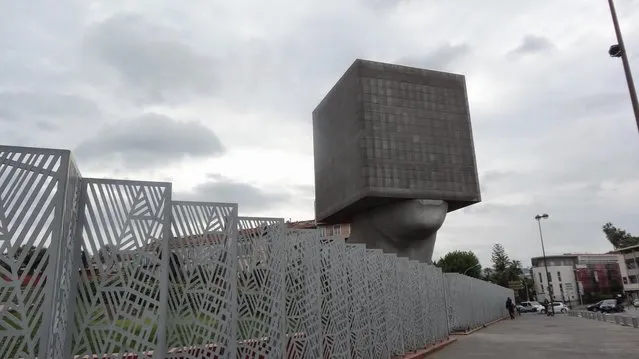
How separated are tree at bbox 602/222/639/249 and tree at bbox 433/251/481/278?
32.2 m

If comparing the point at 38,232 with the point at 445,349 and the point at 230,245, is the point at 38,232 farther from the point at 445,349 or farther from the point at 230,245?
the point at 445,349

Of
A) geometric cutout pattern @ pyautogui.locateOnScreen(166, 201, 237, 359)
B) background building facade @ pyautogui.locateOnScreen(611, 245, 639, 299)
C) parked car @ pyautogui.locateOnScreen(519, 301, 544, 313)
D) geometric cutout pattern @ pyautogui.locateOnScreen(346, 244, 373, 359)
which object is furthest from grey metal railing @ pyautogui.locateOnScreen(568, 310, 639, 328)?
background building facade @ pyautogui.locateOnScreen(611, 245, 639, 299)

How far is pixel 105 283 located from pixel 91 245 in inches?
21.4

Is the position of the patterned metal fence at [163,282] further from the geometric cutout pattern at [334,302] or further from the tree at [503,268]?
the tree at [503,268]

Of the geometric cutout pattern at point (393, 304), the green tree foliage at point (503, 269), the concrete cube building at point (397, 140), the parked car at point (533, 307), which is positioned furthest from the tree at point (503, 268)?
the geometric cutout pattern at point (393, 304)

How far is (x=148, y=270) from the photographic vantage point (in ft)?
22.3

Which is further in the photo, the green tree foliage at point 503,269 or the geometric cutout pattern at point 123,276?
the green tree foliage at point 503,269

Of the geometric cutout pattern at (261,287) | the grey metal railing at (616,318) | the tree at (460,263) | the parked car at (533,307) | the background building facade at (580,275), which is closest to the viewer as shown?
the geometric cutout pattern at (261,287)

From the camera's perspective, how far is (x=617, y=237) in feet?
286

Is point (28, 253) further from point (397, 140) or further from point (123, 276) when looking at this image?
point (397, 140)

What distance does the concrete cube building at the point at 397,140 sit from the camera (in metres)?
32.2

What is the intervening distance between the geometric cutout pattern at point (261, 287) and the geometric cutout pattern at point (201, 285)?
0.73 m

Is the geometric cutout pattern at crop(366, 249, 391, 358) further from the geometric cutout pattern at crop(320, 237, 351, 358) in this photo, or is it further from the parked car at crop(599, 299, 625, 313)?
the parked car at crop(599, 299, 625, 313)

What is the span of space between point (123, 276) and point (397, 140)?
27969 millimetres
